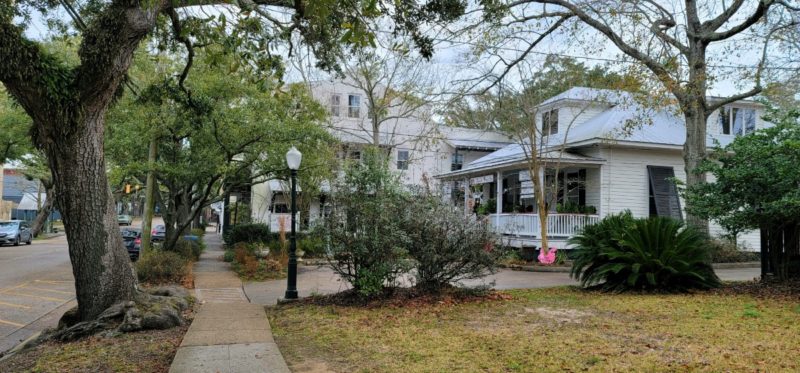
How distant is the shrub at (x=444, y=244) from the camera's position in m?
10.1

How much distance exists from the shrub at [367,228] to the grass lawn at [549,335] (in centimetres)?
72

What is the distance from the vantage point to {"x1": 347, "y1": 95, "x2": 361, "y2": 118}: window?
103ft

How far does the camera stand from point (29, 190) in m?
72.4

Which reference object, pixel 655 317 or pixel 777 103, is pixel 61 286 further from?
pixel 777 103

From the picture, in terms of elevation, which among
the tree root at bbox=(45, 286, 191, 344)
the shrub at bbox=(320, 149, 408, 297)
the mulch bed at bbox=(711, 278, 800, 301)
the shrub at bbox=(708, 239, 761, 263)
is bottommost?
the tree root at bbox=(45, 286, 191, 344)

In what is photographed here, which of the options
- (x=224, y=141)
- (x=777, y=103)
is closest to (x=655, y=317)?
(x=224, y=141)

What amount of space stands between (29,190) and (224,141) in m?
70.3

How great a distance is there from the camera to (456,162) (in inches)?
1315

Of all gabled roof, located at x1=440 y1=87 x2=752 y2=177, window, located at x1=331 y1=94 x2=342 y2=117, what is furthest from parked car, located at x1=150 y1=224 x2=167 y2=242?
gabled roof, located at x1=440 y1=87 x2=752 y2=177

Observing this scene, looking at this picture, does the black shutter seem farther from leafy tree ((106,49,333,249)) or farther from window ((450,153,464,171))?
window ((450,153,464,171))

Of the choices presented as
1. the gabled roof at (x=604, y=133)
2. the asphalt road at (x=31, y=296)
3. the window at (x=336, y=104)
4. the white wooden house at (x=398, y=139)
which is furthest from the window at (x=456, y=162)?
the asphalt road at (x=31, y=296)

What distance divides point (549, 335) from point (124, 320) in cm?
597

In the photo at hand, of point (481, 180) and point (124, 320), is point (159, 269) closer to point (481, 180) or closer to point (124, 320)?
point (124, 320)

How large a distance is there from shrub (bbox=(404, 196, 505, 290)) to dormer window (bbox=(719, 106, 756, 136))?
60.8 feet
